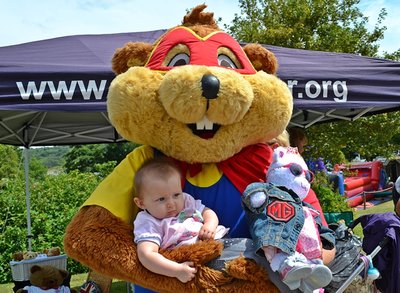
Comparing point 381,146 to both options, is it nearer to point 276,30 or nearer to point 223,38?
point 276,30

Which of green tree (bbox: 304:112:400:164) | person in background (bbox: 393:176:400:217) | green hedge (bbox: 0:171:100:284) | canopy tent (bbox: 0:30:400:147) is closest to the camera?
canopy tent (bbox: 0:30:400:147)

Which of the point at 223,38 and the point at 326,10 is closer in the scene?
the point at 223,38

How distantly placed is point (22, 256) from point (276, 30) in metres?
5.90

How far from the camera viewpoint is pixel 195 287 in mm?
2035

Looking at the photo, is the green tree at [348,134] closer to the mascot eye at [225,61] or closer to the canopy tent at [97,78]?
the canopy tent at [97,78]

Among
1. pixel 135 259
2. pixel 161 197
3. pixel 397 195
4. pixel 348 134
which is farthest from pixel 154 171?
pixel 348 134

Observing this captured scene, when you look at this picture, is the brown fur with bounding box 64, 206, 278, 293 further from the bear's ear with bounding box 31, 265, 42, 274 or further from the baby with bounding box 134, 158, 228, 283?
the bear's ear with bounding box 31, 265, 42, 274

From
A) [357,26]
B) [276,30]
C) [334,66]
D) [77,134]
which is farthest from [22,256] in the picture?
[357,26]

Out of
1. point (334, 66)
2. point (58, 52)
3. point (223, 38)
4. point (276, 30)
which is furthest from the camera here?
point (276, 30)

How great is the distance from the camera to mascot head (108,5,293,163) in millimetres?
2174

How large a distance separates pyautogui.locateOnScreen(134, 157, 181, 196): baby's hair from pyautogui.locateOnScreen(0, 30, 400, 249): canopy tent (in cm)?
126

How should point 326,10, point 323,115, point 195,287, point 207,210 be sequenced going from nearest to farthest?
1. point 195,287
2. point 207,210
3. point 323,115
4. point 326,10

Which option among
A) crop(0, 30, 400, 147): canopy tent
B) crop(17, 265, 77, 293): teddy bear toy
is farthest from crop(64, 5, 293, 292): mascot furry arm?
crop(17, 265, 77, 293): teddy bear toy

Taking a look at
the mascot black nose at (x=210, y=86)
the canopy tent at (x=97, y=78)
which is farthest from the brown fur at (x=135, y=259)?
the canopy tent at (x=97, y=78)
